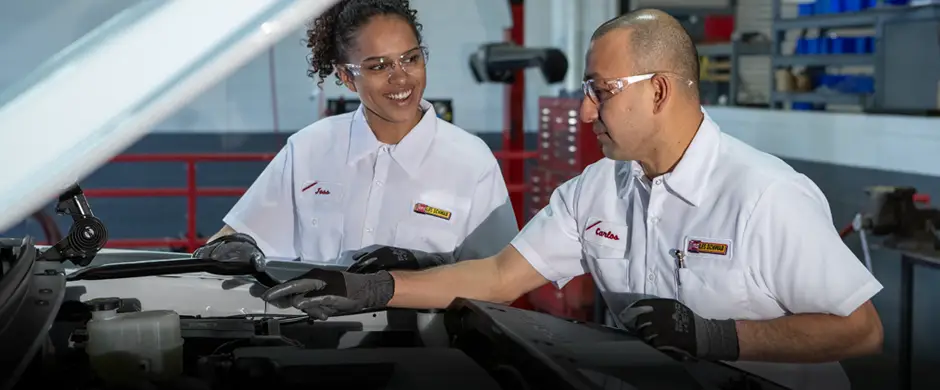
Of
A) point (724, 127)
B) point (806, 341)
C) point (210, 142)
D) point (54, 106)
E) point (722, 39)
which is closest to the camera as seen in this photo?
point (54, 106)

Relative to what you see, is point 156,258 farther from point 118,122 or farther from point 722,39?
point 722,39

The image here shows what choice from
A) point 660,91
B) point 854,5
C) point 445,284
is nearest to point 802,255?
point 660,91

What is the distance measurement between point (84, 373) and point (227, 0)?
869mm

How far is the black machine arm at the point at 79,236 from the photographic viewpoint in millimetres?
1835

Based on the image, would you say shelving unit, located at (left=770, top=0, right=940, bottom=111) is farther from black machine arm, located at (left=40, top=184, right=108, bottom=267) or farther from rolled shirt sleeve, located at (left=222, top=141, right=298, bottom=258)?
black machine arm, located at (left=40, top=184, right=108, bottom=267)

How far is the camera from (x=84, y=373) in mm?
1533

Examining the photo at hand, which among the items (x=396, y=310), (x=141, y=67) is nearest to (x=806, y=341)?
(x=396, y=310)

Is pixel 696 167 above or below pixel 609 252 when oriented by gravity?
above

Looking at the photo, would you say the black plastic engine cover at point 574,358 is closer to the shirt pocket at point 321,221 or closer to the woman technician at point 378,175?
the woman technician at point 378,175

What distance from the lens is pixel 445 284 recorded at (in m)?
2.18

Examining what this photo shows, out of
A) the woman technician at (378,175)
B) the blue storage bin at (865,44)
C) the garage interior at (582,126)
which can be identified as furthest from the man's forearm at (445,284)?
the blue storage bin at (865,44)

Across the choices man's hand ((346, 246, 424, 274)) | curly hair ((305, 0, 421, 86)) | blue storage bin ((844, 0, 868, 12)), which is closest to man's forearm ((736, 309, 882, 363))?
man's hand ((346, 246, 424, 274))

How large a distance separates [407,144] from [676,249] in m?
0.84

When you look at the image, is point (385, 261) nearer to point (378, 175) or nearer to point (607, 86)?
point (378, 175)
